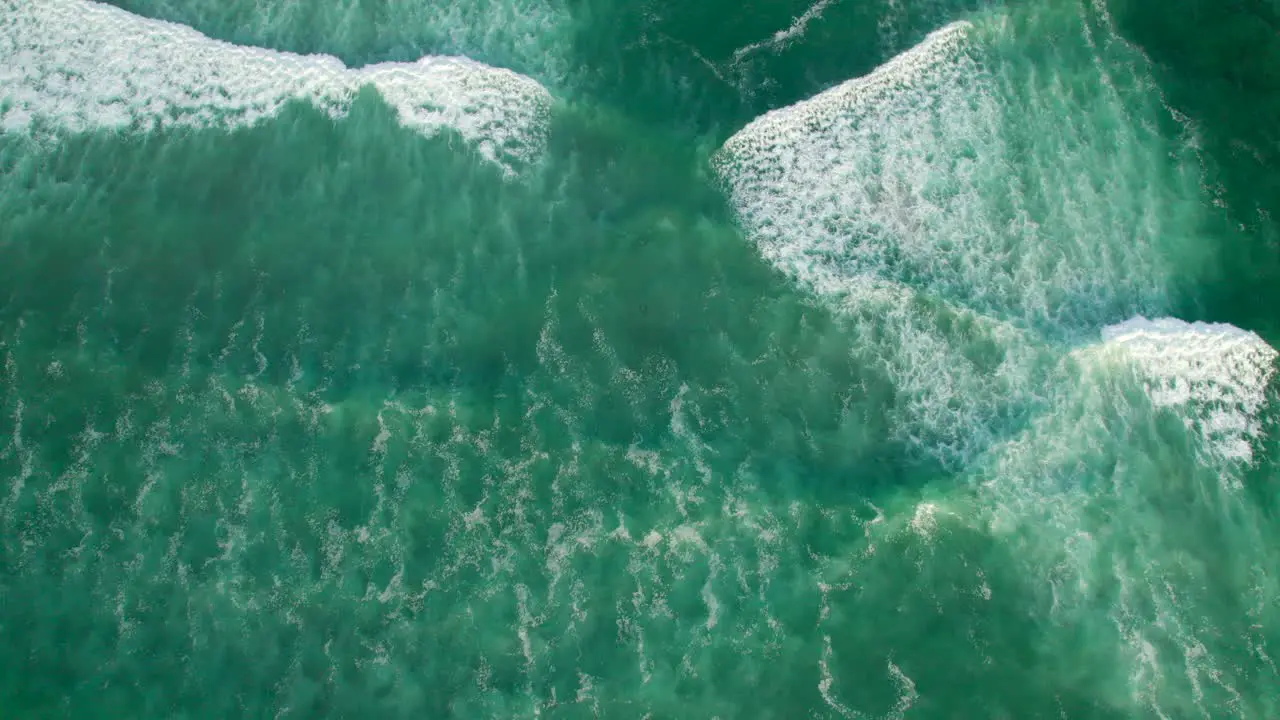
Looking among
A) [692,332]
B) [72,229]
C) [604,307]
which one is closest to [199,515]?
[72,229]

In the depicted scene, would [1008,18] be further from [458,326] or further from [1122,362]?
[458,326]

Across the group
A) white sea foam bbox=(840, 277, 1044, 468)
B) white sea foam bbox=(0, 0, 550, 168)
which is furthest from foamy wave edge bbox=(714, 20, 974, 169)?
→ white sea foam bbox=(0, 0, 550, 168)

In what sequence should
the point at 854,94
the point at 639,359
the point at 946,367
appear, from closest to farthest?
1. the point at 946,367
2. the point at 639,359
3. the point at 854,94

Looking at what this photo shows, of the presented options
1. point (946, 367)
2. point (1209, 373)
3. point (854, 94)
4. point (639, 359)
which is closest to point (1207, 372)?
point (1209, 373)

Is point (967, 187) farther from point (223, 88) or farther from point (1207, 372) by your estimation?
point (223, 88)

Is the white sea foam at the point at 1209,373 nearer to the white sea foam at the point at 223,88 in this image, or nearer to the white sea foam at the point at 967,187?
the white sea foam at the point at 967,187

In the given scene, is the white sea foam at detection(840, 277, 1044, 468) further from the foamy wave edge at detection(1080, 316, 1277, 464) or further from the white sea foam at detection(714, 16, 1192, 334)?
the foamy wave edge at detection(1080, 316, 1277, 464)

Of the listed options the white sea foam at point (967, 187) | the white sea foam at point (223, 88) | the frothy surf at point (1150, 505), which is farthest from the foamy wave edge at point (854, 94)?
the frothy surf at point (1150, 505)
